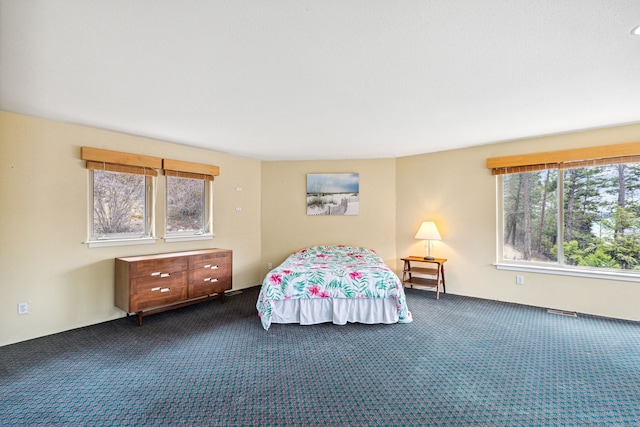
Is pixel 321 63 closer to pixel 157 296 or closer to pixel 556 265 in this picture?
pixel 157 296

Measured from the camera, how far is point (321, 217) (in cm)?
554

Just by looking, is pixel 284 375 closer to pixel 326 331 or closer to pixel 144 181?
pixel 326 331

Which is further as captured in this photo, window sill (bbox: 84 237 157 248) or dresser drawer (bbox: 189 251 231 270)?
dresser drawer (bbox: 189 251 231 270)

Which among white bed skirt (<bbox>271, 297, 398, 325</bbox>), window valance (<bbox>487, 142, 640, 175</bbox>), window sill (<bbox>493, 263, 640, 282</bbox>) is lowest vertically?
white bed skirt (<bbox>271, 297, 398, 325</bbox>)

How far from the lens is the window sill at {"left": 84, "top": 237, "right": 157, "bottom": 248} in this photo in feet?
11.4

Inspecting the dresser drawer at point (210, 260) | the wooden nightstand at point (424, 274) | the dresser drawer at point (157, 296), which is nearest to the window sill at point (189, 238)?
the dresser drawer at point (210, 260)

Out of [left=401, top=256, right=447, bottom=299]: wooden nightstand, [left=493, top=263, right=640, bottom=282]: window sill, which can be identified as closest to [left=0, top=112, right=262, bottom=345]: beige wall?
[left=401, top=256, right=447, bottom=299]: wooden nightstand

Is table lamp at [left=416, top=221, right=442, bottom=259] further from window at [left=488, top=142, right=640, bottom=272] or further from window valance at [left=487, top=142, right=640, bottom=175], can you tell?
window valance at [left=487, top=142, right=640, bottom=175]

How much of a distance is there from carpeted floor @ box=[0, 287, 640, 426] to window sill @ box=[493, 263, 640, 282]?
0.54m

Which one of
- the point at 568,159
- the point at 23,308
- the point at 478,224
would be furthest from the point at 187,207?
the point at 568,159

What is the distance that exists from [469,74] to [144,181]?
4.13 meters

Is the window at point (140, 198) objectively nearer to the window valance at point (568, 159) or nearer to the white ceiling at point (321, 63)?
the white ceiling at point (321, 63)

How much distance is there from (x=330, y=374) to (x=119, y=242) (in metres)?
3.10

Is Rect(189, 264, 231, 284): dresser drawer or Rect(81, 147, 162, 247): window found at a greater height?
Rect(81, 147, 162, 247): window
